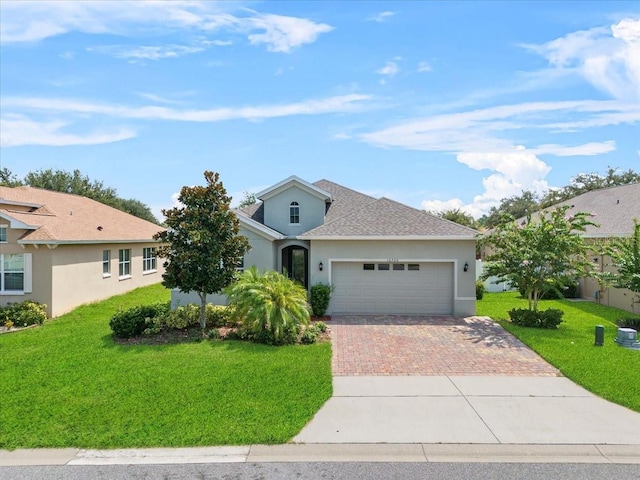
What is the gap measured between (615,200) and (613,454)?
2360 cm

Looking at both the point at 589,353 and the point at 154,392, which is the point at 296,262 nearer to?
the point at 154,392

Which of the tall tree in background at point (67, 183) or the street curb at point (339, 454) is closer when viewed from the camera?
the street curb at point (339, 454)

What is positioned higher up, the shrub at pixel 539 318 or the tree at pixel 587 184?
the tree at pixel 587 184

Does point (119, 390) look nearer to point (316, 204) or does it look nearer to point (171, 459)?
point (171, 459)

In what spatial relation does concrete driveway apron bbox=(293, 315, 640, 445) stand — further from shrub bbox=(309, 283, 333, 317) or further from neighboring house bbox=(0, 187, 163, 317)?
neighboring house bbox=(0, 187, 163, 317)

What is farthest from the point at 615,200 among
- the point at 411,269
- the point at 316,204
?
the point at 316,204

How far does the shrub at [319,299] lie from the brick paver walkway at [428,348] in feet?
2.10

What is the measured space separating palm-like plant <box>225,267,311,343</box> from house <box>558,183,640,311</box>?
1025 centimetres

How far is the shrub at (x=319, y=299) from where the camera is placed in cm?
1595

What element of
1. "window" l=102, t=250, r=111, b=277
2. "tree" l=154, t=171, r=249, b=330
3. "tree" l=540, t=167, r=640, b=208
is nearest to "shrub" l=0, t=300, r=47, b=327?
"window" l=102, t=250, r=111, b=277

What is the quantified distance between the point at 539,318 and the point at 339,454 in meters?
10.7

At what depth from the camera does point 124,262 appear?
22.6 meters

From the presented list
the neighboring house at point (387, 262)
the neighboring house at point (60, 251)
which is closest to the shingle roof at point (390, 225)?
the neighboring house at point (387, 262)

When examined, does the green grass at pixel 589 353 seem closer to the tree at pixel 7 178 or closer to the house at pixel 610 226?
the house at pixel 610 226
